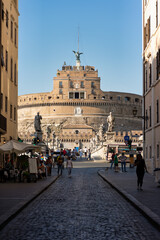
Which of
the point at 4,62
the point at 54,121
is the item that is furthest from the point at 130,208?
the point at 54,121

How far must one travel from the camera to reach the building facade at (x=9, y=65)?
26.2 meters

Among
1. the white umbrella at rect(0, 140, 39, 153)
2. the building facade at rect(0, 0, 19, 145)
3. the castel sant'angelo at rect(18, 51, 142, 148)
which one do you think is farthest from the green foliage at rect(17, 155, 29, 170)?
the castel sant'angelo at rect(18, 51, 142, 148)

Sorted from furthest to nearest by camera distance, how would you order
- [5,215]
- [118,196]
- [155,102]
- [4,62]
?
1. [4,62]
2. [155,102]
3. [118,196]
4. [5,215]

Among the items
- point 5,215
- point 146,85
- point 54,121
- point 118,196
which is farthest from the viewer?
point 54,121

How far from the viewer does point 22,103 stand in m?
133

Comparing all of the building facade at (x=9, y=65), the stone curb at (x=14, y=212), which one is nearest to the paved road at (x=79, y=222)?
the stone curb at (x=14, y=212)

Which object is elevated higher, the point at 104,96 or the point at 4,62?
the point at 104,96

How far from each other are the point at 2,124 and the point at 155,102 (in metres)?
8.92

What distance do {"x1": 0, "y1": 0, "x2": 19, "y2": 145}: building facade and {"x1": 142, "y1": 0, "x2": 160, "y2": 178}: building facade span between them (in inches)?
Result: 341

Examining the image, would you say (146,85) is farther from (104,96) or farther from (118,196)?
(104,96)

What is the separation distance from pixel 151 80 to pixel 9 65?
9294 mm

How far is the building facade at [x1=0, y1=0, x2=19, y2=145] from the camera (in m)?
26.2

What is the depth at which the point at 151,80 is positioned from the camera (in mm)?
27188

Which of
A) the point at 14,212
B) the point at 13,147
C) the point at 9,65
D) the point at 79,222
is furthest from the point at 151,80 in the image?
the point at 79,222
